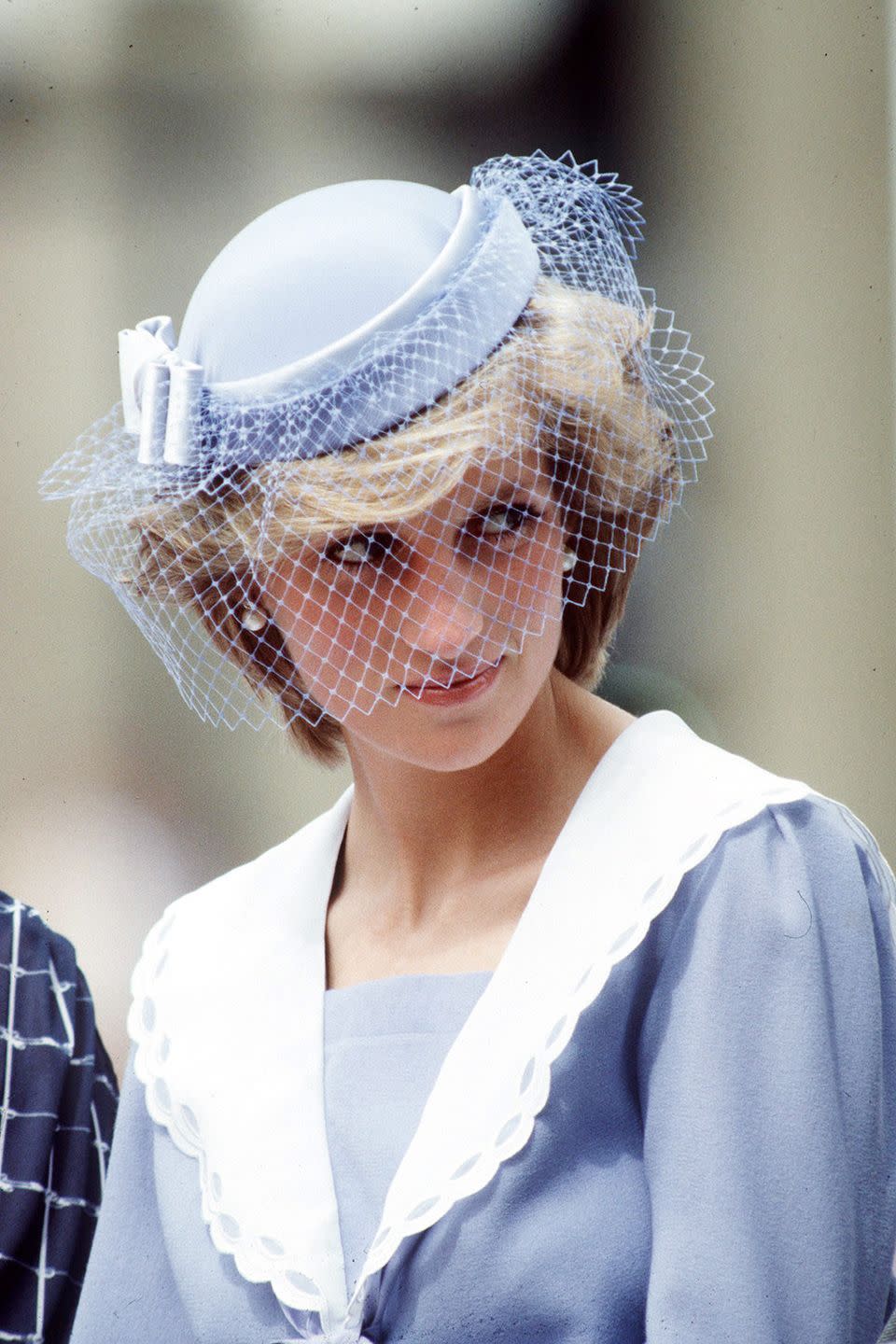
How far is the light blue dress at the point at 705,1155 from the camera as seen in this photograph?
0.84 m

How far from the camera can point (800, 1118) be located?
845 mm

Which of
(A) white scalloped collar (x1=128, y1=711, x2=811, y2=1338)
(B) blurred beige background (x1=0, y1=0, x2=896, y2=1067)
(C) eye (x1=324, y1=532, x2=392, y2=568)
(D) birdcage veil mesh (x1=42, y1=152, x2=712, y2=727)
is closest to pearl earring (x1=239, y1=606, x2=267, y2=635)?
(D) birdcage veil mesh (x1=42, y1=152, x2=712, y2=727)

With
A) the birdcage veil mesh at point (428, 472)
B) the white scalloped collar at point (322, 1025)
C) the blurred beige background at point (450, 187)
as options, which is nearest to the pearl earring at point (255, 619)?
the birdcage veil mesh at point (428, 472)

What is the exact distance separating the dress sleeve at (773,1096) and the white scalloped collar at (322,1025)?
4cm

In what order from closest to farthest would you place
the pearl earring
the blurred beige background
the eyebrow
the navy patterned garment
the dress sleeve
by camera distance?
the dress sleeve → the eyebrow → the pearl earring → the navy patterned garment → the blurred beige background

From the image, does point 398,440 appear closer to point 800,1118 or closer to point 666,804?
point 666,804

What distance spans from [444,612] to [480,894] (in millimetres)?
242

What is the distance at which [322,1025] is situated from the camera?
107cm

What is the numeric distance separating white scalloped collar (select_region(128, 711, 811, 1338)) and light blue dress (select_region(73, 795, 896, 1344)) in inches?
0.7

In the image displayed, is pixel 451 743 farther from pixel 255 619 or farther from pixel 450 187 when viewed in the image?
pixel 450 187

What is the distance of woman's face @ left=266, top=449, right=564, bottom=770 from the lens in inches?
37.1

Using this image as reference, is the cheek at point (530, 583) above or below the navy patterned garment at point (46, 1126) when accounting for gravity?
above

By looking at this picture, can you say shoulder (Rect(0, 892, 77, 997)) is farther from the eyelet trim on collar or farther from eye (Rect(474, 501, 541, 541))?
eye (Rect(474, 501, 541, 541))

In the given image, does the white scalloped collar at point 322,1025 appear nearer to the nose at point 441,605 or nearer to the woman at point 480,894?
the woman at point 480,894
